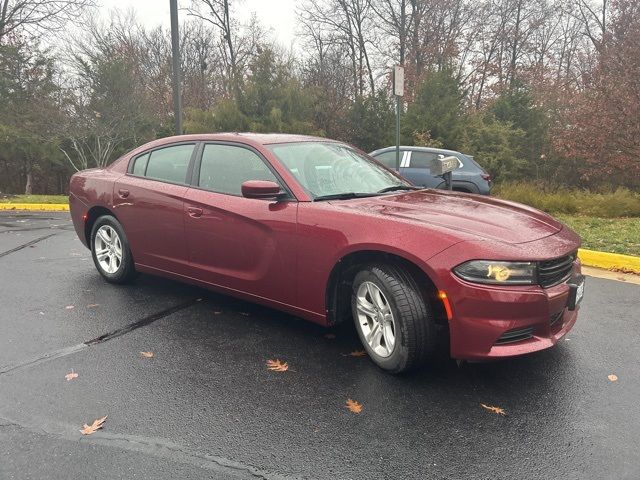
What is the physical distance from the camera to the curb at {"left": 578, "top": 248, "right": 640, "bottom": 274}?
583 cm

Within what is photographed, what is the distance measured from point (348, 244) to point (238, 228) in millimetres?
1017

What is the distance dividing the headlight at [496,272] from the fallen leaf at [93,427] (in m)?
2.07

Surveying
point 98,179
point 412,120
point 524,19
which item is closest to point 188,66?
point 412,120

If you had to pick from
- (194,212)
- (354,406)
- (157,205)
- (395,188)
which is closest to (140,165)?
(157,205)

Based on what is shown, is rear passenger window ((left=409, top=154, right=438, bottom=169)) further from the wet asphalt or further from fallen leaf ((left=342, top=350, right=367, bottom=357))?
fallen leaf ((left=342, top=350, right=367, bottom=357))

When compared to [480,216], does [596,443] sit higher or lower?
lower

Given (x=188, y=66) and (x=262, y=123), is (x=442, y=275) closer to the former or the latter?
(x=262, y=123)

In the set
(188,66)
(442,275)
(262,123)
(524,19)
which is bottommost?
(442,275)

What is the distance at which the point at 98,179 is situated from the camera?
5141 millimetres

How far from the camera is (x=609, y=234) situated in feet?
24.9

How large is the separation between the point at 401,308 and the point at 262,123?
16379mm

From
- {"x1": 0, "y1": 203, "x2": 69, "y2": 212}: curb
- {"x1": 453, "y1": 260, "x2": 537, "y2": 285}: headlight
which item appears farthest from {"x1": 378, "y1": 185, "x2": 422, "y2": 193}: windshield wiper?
{"x1": 0, "y1": 203, "x2": 69, "y2": 212}: curb

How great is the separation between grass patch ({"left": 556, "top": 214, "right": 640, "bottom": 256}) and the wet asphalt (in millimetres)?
2544

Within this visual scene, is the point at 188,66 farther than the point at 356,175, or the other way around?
the point at 188,66
